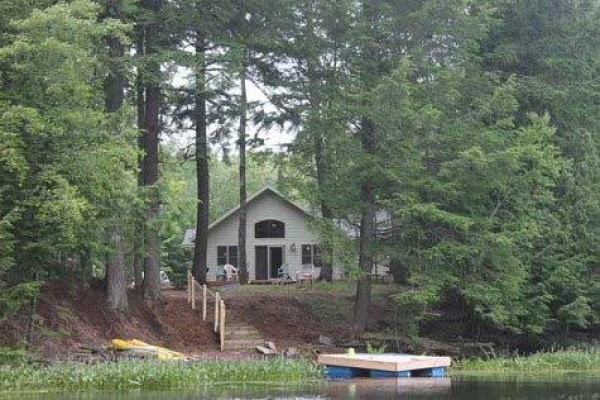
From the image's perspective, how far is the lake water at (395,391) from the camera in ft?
49.9

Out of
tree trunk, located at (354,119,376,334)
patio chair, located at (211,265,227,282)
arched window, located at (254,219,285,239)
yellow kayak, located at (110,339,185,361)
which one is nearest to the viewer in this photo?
yellow kayak, located at (110,339,185,361)

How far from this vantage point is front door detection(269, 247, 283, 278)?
42.2 meters

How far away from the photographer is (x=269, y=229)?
4209 cm

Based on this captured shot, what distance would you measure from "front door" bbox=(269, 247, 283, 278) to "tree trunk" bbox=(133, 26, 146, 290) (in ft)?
42.5

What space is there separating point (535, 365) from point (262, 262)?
2145 centimetres

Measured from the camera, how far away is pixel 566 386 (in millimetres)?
17609

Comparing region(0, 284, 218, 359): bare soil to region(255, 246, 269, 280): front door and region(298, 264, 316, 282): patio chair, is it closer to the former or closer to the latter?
region(298, 264, 316, 282): patio chair

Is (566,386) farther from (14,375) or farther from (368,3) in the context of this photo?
(368,3)

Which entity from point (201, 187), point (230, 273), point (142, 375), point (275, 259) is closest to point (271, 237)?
point (275, 259)

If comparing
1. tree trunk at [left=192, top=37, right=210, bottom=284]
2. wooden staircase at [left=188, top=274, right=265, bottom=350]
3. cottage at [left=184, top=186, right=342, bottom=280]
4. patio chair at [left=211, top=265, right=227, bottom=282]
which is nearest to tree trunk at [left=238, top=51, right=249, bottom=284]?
tree trunk at [left=192, top=37, right=210, bottom=284]

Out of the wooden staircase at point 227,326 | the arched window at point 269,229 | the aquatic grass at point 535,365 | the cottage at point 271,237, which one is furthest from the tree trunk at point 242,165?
the aquatic grass at point 535,365

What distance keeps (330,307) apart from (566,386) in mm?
12133

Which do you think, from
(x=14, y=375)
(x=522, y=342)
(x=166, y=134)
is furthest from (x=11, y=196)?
(x=522, y=342)

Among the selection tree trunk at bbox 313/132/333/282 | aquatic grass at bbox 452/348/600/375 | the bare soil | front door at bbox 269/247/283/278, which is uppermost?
tree trunk at bbox 313/132/333/282
